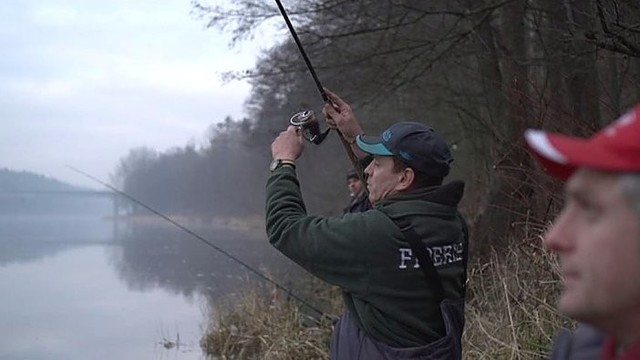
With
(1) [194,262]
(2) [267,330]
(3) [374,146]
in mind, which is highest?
(1) [194,262]

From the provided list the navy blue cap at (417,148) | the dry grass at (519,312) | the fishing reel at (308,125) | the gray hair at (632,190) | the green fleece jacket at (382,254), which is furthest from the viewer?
the dry grass at (519,312)

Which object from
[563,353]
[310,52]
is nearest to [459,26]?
[310,52]

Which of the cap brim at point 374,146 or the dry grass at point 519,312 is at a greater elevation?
the cap brim at point 374,146

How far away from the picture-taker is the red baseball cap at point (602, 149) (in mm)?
A: 1169

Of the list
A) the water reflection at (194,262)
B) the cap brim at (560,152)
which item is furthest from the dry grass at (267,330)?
the cap brim at (560,152)

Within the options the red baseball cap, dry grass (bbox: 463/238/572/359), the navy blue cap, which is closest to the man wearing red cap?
the red baseball cap

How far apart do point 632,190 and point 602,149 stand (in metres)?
0.06

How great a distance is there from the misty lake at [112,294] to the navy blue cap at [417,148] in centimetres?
714

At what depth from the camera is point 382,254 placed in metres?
2.47

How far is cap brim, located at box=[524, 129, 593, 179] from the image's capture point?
1.20 metres

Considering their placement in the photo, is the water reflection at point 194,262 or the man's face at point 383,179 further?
the water reflection at point 194,262

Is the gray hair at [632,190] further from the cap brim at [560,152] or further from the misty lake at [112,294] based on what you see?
the misty lake at [112,294]

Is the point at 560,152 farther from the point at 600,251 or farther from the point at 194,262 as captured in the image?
the point at 194,262

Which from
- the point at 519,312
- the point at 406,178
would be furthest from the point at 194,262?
the point at 406,178
